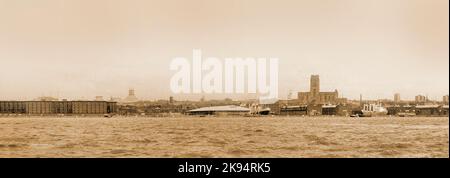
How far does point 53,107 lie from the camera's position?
189750 millimetres

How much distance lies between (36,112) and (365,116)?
109913 mm

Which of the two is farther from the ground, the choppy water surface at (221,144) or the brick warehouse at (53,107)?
the choppy water surface at (221,144)

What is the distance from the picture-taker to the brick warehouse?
188 m

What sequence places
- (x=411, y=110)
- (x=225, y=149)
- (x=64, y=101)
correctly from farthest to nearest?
(x=64, y=101)
(x=411, y=110)
(x=225, y=149)

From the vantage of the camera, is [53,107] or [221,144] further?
[53,107]

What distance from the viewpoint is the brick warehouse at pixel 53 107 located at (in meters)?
188

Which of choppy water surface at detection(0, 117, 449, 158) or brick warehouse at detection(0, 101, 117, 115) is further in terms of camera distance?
brick warehouse at detection(0, 101, 117, 115)

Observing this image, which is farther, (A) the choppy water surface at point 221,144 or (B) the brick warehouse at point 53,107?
(B) the brick warehouse at point 53,107

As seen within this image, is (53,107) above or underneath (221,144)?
underneath

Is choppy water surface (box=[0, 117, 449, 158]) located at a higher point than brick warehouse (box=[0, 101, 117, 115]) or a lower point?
higher
